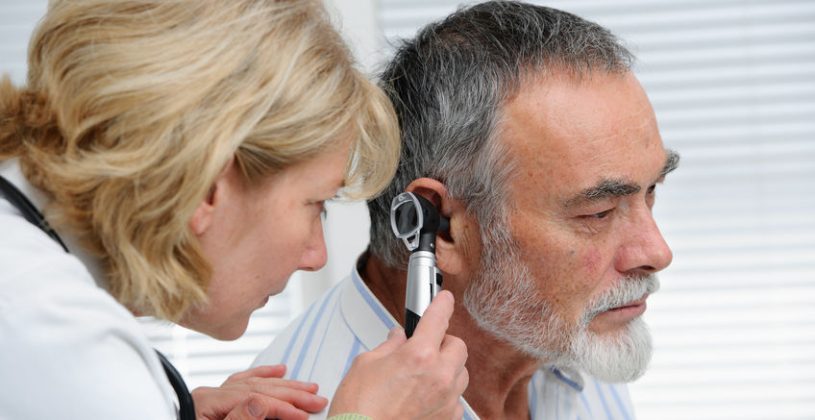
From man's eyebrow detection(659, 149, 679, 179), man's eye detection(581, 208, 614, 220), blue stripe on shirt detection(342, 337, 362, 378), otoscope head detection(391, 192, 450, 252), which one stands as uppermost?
man's eyebrow detection(659, 149, 679, 179)

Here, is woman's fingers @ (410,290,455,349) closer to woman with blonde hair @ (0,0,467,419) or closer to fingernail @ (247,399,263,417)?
woman with blonde hair @ (0,0,467,419)

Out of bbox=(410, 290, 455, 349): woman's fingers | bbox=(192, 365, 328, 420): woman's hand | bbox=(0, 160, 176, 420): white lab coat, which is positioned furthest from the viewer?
bbox=(192, 365, 328, 420): woman's hand

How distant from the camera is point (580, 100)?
1.46 meters

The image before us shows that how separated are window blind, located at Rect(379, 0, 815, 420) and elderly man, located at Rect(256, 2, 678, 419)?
0.93 metres

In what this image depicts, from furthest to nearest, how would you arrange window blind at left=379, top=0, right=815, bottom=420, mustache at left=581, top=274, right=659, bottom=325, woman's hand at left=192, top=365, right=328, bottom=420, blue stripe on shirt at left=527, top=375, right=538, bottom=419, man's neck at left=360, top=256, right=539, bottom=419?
window blind at left=379, top=0, right=815, bottom=420, blue stripe on shirt at left=527, top=375, right=538, bottom=419, man's neck at left=360, top=256, right=539, bottom=419, mustache at left=581, top=274, right=659, bottom=325, woman's hand at left=192, top=365, right=328, bottom=420

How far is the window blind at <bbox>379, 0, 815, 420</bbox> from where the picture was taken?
2432mm

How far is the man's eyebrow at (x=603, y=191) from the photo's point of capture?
144 centimetres

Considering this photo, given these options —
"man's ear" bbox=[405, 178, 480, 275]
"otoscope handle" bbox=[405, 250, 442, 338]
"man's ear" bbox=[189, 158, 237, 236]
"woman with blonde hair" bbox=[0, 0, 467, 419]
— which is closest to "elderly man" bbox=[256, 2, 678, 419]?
"man's ear" bbox=[405, 178, 480, 275]

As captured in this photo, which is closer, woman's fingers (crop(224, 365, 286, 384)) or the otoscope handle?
the otoscope handle

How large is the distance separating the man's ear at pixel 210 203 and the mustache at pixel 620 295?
0.61 meters

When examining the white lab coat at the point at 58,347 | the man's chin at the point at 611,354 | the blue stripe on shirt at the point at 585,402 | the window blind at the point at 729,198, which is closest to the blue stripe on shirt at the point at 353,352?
the man's chin at the point at 611,354

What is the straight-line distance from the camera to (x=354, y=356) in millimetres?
1570

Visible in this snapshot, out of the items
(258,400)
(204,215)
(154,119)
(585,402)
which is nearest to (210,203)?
(204,215)

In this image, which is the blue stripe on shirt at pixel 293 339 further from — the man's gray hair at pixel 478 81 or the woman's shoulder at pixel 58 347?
the woman's shoulder at pixel 58 347
